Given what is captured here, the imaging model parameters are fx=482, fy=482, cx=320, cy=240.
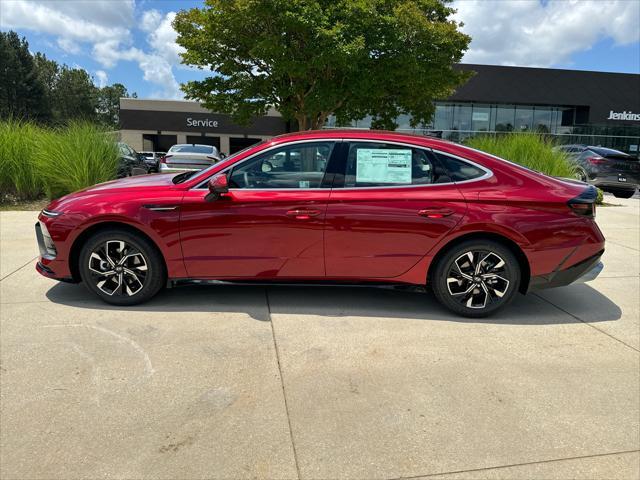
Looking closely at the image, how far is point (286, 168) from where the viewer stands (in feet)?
14.1

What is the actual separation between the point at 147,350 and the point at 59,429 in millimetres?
958

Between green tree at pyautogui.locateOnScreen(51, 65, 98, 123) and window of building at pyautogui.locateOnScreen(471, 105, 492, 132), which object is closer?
window of building at pyautogui.locateOnScreen(471, 105, 492, 132)

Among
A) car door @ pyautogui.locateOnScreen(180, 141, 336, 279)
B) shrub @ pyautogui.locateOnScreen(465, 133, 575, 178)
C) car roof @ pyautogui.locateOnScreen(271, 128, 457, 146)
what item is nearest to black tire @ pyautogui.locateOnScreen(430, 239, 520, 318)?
car roof @ pyautogui.locateOnScreen(271, 128, 457, 146)

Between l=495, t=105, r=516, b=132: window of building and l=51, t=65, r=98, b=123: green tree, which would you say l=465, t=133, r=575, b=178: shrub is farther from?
l=51, t=65, r=98, b=123: green tree

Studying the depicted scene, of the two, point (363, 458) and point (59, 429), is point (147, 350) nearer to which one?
point (59, 429)

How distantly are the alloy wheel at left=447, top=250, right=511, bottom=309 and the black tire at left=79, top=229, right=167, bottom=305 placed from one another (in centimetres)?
263

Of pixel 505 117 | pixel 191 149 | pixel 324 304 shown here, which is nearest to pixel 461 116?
pixel 505 117

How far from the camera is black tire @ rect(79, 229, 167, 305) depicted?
13.9ft

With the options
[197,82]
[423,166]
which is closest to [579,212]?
[423,166]

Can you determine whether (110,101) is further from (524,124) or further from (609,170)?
(609,170)

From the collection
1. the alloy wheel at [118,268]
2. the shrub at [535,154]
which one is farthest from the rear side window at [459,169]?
the shrub at [535,154]

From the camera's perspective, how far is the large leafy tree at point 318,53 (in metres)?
14.3

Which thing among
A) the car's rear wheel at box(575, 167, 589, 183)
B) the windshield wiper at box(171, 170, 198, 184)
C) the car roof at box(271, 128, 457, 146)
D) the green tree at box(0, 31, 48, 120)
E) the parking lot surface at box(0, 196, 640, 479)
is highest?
the green tree at box(0, 31, 48, 120)

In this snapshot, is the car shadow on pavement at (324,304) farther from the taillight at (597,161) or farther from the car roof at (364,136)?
the taillight at (597,161)
